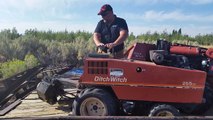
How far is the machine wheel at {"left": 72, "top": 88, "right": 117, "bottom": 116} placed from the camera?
5.74m

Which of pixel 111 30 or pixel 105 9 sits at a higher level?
pixel 105 9

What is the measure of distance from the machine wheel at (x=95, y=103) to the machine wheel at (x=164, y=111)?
60 centimetres

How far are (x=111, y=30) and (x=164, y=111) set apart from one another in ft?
7.55

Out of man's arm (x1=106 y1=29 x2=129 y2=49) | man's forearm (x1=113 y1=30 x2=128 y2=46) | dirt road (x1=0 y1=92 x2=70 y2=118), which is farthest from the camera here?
dirt road (x1=0 y1=92 x2=70 y2=118)

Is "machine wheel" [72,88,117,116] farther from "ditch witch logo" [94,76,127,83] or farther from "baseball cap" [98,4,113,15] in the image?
"baseball cap" [98,4,113,15]

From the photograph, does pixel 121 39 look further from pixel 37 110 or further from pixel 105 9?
pixel 37 110

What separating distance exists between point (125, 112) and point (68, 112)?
136 centimetres

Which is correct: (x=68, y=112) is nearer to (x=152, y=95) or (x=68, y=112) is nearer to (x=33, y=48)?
(x=152, y=95)

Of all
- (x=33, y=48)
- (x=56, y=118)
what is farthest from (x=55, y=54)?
(x=56, y=118)

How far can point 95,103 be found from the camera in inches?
230

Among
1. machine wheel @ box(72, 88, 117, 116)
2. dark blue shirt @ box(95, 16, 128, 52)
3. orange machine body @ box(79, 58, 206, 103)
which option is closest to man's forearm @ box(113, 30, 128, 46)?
dark blue shirt @ box(95, 16, 128, 52)

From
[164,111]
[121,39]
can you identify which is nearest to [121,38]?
[121,39]

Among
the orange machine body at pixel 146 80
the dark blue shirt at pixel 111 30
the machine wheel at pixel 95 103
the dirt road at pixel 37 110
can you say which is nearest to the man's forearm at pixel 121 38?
the dark blue shirt at pixel 111 30

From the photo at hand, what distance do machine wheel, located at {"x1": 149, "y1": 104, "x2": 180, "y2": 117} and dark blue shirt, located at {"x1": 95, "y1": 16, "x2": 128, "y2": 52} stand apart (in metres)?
1.99
